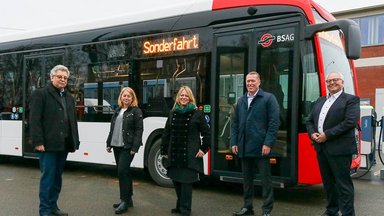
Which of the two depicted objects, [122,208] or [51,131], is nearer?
→ [51,131]

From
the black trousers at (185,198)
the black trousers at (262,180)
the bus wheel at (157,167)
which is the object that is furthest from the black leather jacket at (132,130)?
the bus wheel at (157,167)

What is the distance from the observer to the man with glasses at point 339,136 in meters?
5.11

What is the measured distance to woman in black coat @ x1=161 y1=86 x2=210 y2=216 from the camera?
18.4 ft

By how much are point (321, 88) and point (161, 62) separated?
2880 millimetres

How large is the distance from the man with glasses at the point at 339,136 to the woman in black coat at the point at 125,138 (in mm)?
2269

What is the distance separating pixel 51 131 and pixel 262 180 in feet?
8.76

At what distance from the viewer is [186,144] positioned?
5.60 meters

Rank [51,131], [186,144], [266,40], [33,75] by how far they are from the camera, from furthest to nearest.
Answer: [33,75] → [266,40] → [186,144] → [51,131]

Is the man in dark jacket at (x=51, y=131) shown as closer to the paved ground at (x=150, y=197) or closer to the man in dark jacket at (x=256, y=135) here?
the paved ground at (x=150, y=197)

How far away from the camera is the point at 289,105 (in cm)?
625

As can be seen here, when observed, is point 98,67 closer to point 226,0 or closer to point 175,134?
point 226,0

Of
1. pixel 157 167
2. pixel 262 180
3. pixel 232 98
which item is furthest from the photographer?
pixel 157 167

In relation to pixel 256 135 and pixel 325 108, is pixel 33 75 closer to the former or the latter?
pixel 256 135

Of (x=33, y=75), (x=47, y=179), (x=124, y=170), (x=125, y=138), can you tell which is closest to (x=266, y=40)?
(x=125, y=138)
